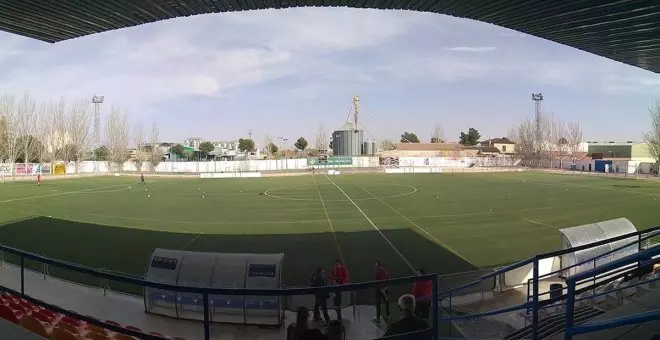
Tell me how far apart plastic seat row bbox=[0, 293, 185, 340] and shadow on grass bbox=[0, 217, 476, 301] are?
5526 millimetres

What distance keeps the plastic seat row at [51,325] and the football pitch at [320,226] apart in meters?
5.79

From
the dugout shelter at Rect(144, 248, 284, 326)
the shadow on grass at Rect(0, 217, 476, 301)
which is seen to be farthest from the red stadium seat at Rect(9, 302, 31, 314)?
the shadow on grass at Rect(0, 217, 476, 301)

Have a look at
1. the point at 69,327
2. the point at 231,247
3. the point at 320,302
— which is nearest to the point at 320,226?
the point at 231,247

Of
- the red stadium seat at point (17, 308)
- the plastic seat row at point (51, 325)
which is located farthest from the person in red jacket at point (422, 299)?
the red stadium seat at point (17, 308)

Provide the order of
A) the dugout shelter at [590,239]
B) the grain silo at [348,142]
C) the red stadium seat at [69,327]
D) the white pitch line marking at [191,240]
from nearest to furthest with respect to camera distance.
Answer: the red stadium seat at [69,327] < the dugout shelter at [590,239] < the white pitch line marking at [191,240] < the grain silo at [348,142]

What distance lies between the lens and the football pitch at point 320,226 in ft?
52.1

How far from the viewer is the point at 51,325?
226 inches

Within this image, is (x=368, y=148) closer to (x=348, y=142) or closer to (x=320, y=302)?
(x=348, y=142)

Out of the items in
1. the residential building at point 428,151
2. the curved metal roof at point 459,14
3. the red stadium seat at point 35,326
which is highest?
the curved metal roof at point 459,14

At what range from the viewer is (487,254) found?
1625cm

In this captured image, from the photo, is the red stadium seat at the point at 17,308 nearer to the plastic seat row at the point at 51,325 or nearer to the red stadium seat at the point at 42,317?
the plastic seat row at the point at 51,325

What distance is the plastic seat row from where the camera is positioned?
5270 millimetres

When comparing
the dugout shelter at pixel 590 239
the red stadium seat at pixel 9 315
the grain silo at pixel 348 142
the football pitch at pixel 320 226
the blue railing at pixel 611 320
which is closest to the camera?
the blue railing at pixel 611 320

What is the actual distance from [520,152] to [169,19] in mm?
105176
